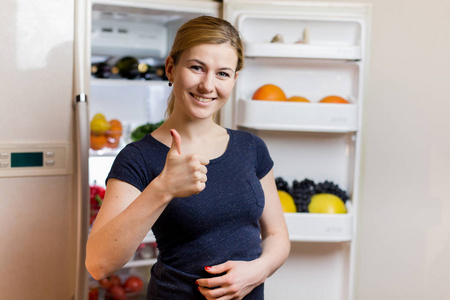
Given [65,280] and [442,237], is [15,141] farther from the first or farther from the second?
[442,237]

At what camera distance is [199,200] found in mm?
1074

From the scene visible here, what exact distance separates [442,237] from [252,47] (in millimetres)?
949

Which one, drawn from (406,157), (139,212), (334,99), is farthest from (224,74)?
(406,157)

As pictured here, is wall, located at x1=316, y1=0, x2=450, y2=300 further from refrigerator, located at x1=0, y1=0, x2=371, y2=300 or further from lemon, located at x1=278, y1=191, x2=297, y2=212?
lemon, located at x1=278, y1=191, x2=297, y2=212

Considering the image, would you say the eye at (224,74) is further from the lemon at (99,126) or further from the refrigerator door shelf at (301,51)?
the lemon at (99,126)

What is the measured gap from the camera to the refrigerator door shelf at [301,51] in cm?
175

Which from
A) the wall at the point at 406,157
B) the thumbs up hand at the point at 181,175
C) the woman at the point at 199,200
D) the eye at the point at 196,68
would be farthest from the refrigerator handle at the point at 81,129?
the wall at the point at 406,157

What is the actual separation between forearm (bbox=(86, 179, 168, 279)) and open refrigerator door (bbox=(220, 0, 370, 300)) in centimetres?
87

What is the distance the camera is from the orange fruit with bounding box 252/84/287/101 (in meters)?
1.79

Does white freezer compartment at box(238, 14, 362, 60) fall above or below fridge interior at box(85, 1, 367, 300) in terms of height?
above

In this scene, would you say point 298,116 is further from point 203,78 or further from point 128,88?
point 128,88

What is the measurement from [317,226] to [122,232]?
0.98m

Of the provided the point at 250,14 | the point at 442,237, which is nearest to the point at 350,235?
the point at 442,237

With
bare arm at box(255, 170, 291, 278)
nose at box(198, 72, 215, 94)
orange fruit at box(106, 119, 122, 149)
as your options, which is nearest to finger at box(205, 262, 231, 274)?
bare arm at box(255, 170, 291, 278)
